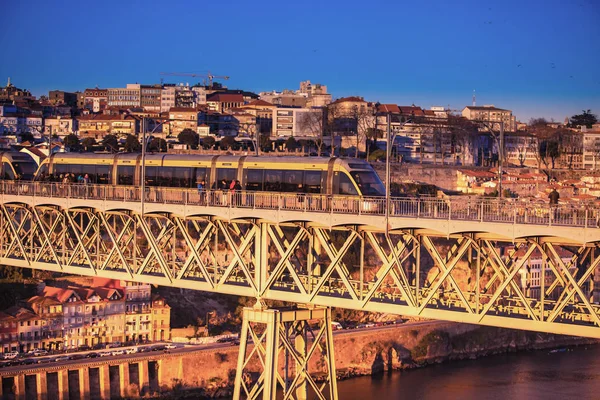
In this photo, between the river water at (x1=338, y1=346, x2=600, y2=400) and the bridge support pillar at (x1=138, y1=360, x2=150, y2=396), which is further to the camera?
the bridge support pillar at (x1=138, y1=360, x2=150, y2=396)

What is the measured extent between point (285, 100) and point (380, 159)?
5925 centimetres

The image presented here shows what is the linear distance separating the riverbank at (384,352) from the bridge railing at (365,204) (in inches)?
909

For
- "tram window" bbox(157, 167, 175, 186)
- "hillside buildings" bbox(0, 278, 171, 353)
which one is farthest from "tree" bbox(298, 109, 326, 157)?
"tram window" bbox(157, 167, 175, 186)

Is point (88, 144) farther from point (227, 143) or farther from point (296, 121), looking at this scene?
point (296, 121)

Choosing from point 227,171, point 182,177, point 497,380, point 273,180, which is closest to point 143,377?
point 497,380

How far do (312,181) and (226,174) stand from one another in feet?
14.1

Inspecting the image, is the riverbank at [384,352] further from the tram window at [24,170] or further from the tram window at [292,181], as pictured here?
the tram window at [292,181]

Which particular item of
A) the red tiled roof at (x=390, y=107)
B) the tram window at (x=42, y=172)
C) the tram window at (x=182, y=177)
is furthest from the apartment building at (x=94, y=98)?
the tram window at (x=182, y=177)

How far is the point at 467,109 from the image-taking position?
151500 millimetres

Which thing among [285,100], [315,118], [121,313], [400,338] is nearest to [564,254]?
[400,338]

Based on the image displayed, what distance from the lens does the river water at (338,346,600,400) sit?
196ft

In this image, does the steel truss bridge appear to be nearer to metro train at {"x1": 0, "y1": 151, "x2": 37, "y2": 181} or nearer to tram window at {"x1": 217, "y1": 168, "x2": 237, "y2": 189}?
tram window at {"x1": 217, "y1": 168, "x2": 237, "y2": 189}

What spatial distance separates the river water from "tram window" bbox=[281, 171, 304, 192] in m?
27.3

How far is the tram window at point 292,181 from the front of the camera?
33.9 m
